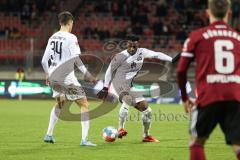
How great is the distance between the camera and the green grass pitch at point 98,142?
31.5 feet

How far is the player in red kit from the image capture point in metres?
6.37

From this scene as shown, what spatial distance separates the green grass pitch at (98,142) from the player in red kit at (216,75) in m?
3.07

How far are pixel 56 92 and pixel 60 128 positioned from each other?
3.58m

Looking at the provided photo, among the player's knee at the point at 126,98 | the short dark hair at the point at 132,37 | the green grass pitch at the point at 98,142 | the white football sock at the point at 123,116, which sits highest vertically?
the short dark hair at the point at 132,37

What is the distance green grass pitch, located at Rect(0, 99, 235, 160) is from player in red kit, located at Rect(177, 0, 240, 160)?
10.1 ft

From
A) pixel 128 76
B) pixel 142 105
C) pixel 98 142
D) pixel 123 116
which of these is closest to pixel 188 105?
pixel 98 142

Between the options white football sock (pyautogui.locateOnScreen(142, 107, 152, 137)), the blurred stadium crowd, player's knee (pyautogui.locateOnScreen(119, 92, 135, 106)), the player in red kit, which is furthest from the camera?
the blurred stadium crowd

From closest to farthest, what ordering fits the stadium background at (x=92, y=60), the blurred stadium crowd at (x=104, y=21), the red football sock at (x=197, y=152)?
the red football sock at (x=197, y=152) → the stadium background at (x=92, y=60) → the blurred stadium crowd at (x=104, y=21)

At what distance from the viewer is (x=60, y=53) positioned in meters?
11.0

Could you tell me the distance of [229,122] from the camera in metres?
6.37

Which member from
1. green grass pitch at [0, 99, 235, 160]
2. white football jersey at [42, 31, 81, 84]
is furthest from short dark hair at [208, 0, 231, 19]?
white football jersey at [42, 31, 81, 84]

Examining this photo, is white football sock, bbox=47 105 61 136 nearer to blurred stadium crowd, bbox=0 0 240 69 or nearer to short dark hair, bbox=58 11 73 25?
short dark hair, bbox=58 11 73 25

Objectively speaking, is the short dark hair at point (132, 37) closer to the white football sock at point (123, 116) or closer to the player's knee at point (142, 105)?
the player's knee at point (142, 105)

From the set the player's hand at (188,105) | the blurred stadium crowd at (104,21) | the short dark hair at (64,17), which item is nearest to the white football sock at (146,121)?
the short dark hair at (64,17)
